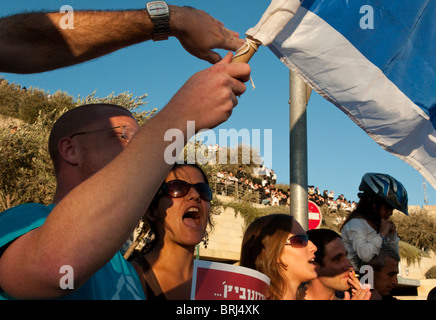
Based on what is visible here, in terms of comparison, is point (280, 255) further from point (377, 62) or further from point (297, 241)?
point (377, 62)

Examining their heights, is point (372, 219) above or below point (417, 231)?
below

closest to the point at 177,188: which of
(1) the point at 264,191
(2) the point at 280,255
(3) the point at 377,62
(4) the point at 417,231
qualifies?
(2) the point at 280,255

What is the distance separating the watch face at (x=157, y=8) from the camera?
2.04 metres

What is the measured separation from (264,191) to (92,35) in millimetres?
29899

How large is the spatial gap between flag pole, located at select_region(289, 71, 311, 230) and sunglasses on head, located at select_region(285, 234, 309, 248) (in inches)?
101

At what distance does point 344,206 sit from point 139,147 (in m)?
35.9

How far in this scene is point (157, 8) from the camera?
2.04 metres
